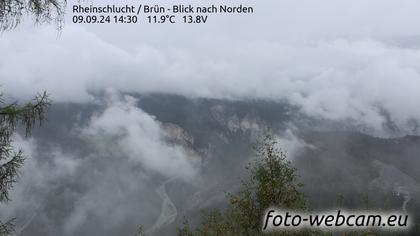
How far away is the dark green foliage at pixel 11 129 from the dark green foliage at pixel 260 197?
41.1ft

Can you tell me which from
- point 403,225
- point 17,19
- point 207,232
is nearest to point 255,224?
point 207,232

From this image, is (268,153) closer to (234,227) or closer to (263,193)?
(263,193)

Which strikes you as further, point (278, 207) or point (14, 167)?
point (278, 207)

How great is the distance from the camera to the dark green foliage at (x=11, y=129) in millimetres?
14547

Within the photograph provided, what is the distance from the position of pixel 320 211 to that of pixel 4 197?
671 inches

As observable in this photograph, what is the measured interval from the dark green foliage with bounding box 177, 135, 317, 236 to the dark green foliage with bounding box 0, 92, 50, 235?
12519 mm

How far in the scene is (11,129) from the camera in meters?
14.7

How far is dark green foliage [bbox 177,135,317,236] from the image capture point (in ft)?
81.2

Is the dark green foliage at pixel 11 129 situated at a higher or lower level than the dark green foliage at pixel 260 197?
lower

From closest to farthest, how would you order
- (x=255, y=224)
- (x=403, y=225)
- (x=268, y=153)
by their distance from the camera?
(x=255, y=224) < (x=268, y=153) < (x=403, y=225)

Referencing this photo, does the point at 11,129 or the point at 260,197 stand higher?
the point at 260,197

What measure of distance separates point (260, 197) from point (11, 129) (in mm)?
13894

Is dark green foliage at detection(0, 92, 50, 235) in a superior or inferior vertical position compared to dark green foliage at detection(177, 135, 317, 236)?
inferior

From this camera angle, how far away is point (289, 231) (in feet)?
74.6
